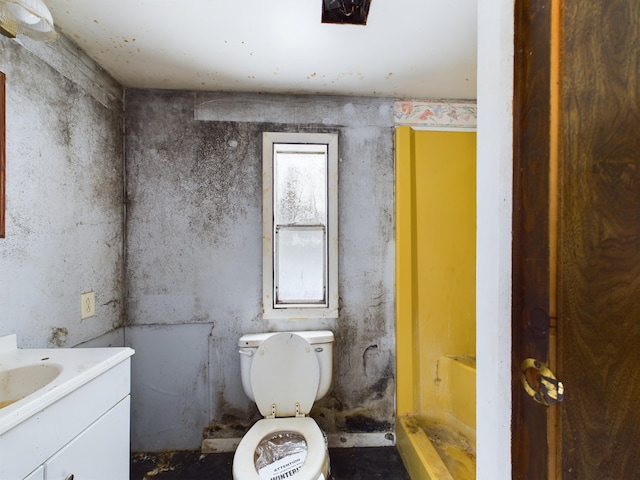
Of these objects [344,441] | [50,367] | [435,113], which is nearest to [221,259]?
[50,367]

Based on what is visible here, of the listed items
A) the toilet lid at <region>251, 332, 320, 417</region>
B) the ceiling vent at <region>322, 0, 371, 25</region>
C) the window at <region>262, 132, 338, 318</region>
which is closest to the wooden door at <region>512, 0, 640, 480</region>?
the ceiling vent at <region>322, 0, 371, 25</region>

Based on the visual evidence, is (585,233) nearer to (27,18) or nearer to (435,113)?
(27,18)

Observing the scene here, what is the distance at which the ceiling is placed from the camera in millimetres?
1138

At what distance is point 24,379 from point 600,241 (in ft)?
4.72

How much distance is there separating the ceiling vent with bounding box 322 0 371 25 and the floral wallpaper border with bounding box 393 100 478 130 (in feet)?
2.33

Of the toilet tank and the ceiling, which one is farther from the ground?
the ceiling

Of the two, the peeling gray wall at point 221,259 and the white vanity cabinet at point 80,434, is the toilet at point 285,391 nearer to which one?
the peeling gray wall at point 221,259

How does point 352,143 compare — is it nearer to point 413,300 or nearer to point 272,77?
point 272,77

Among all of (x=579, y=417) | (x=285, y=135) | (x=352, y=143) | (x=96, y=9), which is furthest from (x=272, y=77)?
(x=579, y=417)

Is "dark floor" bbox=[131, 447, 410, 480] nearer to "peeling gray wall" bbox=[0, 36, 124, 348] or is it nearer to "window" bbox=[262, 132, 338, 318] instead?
"peeling gray wall" bbox=[0, 36, 124, 348]

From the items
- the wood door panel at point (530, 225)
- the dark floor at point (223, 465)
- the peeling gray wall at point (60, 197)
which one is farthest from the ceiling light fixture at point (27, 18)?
the dark floor at point (223, 465)

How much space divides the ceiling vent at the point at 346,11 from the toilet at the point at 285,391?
4.70 ft

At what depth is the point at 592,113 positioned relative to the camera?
0.38 meters

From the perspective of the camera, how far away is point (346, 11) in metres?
1.12
